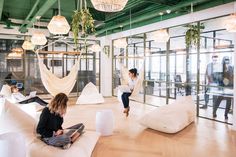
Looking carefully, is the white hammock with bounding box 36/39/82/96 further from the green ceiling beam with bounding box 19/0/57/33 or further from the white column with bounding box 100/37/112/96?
the white column with bounding box 100/37/112/96

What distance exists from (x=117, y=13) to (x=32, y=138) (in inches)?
204

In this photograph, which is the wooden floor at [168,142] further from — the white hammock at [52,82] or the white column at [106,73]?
the white column at [106,73]

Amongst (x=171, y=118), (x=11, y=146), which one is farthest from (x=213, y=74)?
(x=11, y=146)

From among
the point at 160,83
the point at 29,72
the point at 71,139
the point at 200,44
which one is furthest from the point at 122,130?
the point at 29,72

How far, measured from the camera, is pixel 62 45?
10.1 metres

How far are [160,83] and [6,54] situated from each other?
6.08 m

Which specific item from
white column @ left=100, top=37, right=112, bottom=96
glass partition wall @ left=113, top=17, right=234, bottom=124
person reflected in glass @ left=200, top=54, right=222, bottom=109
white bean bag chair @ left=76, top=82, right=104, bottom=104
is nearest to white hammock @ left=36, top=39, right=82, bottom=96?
white bean bag chair @ left=76, top=82, right=104, bottom=104

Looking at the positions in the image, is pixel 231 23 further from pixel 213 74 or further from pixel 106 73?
pixel 106 73

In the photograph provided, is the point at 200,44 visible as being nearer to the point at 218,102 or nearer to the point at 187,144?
the point at 218,102

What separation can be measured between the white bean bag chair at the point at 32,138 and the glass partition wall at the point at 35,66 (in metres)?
5.01

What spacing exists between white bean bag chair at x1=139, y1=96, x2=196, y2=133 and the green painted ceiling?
90.7 inches

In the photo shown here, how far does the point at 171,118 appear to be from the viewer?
174 inches

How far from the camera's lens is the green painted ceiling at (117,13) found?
5304 mm

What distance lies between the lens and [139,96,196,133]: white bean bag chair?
437 centimetres
